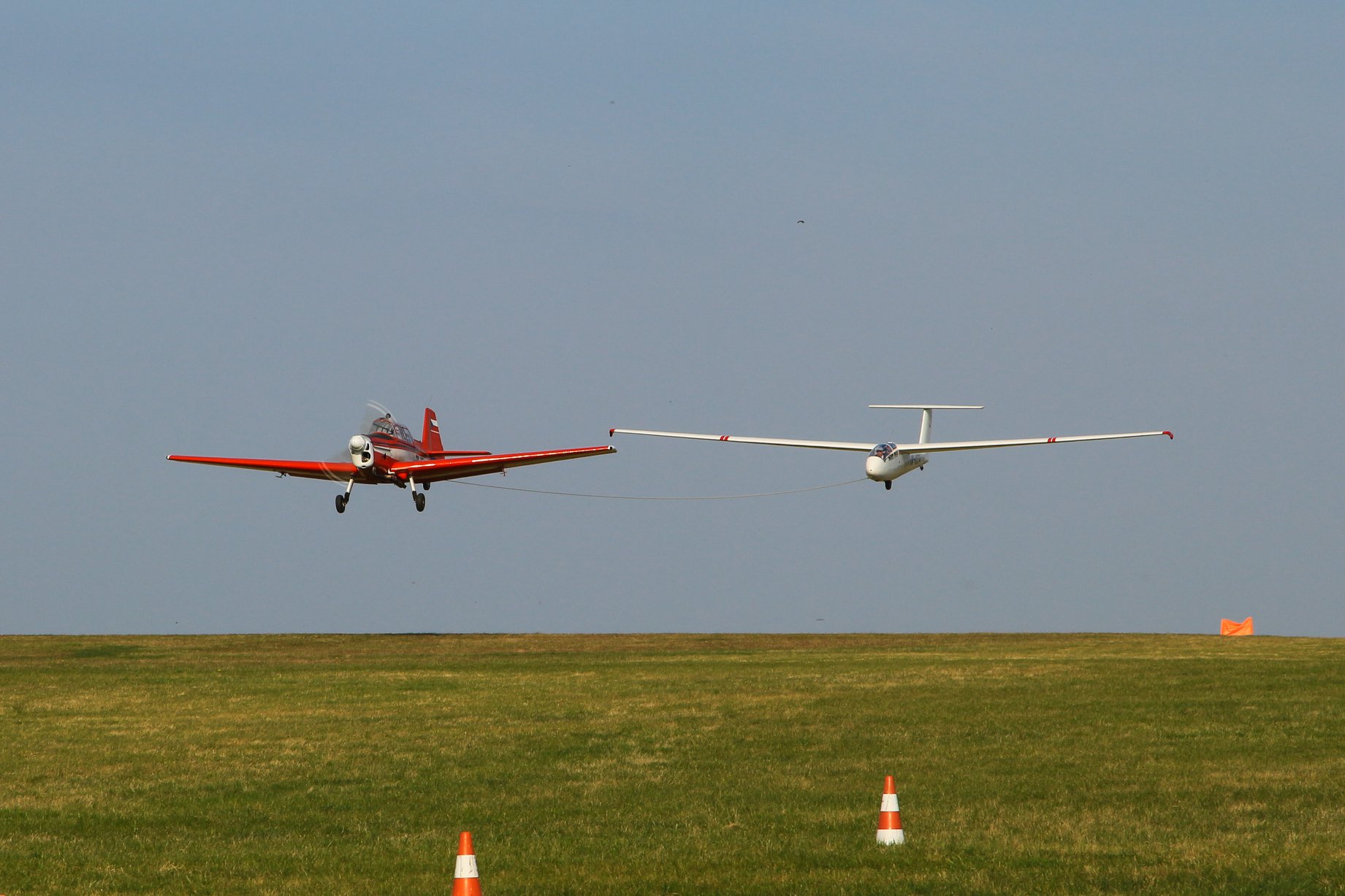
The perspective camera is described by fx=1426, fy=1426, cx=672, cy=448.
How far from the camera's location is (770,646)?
4491 centimetres

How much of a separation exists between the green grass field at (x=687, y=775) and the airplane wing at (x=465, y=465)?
661cm

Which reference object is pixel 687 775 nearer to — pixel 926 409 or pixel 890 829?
pixel 890 829

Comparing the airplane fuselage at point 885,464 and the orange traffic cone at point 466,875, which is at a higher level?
the airplane fuselage at point 885,464

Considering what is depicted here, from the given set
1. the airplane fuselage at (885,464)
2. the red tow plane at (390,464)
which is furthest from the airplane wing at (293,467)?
the airplane fuselage at (885,464)

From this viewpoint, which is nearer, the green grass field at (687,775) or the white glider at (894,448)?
the green grass field at (687,775)

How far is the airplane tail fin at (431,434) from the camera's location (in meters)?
49.5

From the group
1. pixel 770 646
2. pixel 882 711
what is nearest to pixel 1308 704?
pixel 882 711

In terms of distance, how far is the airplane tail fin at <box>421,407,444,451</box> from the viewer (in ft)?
162

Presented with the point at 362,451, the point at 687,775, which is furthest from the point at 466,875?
the point at 362,451

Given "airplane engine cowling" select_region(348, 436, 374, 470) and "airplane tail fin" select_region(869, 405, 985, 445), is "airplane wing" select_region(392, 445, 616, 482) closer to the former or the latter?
"airplane engine cowling" select_region(348, 436, 374, 470)

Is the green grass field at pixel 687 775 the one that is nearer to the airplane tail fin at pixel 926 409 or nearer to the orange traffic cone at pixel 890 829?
the orange traffic cone at pixel 890 829

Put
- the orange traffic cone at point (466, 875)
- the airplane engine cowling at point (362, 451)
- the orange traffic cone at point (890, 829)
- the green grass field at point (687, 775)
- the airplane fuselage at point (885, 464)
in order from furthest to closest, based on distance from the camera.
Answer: the airplane fuselage at point (885, 464), the airplane engine cowling at point (362, 451), the orange traffic cone at point (890, 829), the green grass field at point (687, 775), the orange traffic cone at point (466, 875)

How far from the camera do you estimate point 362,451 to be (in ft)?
137

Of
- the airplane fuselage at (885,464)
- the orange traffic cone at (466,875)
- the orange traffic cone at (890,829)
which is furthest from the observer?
the airplane fuselage at (885,464)
